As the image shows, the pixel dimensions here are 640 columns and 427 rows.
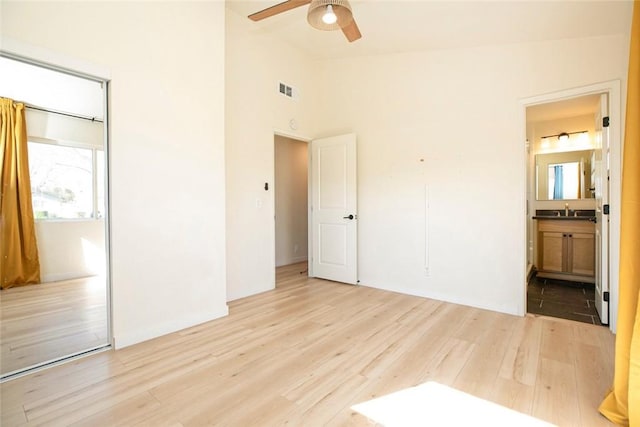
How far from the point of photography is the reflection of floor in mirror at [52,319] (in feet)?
7.72

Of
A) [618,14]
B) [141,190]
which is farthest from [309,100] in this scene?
[618,14]

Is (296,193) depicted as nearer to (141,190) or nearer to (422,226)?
(422,226)

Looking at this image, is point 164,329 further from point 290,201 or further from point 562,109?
point 562,109

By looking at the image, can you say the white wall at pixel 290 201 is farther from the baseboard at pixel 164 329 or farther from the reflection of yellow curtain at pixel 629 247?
the reflection of yellow curtain at pixel 629 247

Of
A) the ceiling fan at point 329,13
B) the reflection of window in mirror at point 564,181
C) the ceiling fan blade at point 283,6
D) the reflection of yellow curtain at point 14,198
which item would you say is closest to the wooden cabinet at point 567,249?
the reflection of window in mirror at point 564,181

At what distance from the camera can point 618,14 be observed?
2.39 metres

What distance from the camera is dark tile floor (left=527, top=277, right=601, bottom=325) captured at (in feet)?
10.4

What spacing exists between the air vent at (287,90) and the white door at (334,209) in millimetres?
728

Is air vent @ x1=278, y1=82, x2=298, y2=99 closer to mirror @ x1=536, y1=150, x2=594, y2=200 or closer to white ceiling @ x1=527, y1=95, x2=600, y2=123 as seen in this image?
white ceiling @ x1=527, y1=95, x2=600, y2=123

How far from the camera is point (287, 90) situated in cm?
428

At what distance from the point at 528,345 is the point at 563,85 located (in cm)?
241

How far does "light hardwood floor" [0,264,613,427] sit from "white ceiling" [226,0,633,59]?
2649mm

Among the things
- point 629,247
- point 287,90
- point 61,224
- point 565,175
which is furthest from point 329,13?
point 565,175

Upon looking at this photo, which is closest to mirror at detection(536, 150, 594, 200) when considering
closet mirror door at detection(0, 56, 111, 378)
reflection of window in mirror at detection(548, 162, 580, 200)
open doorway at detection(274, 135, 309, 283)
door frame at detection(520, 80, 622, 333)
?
reflection of window in mirror at detection(548, 162, 580, 200)
